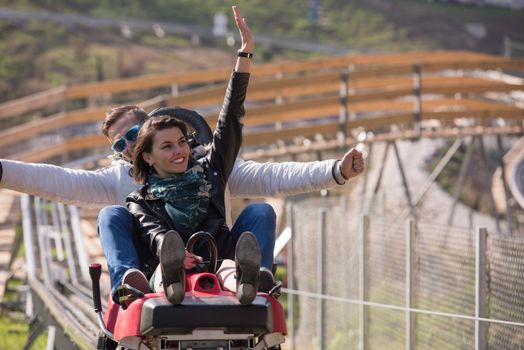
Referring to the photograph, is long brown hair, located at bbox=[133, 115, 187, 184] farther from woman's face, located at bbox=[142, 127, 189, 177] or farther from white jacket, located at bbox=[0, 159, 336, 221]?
white jacket, located at bbox=[0, 159, 336, 221]

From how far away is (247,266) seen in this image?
5238 millimetres

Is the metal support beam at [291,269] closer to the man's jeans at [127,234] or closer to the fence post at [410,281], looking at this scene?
the fence post at [410,281]

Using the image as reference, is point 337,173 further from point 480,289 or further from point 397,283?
point 397,283

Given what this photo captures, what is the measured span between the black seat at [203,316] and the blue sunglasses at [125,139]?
123 centimetres

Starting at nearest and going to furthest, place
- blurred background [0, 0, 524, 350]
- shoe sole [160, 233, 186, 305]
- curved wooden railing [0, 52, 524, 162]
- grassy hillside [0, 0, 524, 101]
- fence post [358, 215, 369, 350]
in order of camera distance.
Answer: shoe sole [160, 233, 186, 305] → blurred background [0, 0, 524, 350] → fence post [358, 215, 369, 350] → curved wooden railing [0, 52, 524, 162] → grassy hillside [0, 0, 524, 101]

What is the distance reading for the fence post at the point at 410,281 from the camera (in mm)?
9672

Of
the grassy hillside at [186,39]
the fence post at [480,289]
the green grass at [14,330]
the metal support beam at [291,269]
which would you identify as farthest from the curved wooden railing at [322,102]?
the grassy hillside at [186,39]

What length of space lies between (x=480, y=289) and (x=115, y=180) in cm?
304

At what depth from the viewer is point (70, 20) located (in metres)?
38.5

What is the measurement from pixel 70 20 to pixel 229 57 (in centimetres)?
503

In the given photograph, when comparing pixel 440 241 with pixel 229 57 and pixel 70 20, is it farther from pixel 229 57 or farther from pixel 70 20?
pixel 70 20

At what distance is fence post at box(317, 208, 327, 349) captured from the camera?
12.0 m

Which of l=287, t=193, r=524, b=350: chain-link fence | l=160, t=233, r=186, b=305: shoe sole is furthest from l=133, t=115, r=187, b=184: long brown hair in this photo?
l=287, t=193, r=524, b=350: chain-link fence

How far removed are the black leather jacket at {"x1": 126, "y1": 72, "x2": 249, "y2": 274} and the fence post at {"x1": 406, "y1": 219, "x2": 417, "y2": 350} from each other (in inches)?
145
